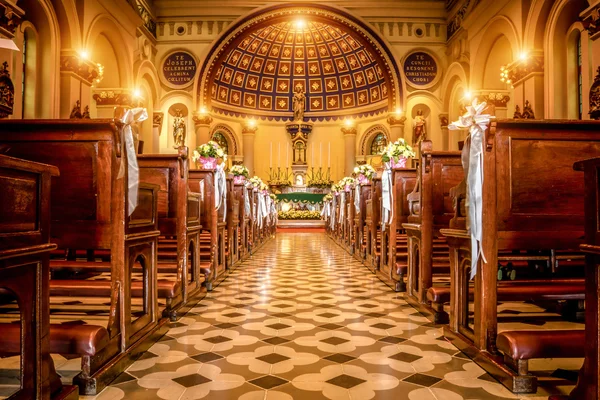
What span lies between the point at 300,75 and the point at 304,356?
19858 millimetres

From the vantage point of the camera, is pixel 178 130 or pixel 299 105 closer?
pixel 178 130

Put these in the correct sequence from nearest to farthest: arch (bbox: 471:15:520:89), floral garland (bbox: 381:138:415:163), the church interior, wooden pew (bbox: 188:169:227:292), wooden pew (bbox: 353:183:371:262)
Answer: the church interior
wooden pew (bbox: 188:169:227:292)
floral garland (bbox: 381:138:415:163)
wooden pew (bbox: 353:183:371:262)
arch (bbox: 471:15:520:89)

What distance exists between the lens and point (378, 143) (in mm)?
20172

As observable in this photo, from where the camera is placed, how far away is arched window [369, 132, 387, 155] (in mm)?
19906

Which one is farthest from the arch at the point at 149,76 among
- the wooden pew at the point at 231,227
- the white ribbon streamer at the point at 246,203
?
the wooden pew at the point at 231,227

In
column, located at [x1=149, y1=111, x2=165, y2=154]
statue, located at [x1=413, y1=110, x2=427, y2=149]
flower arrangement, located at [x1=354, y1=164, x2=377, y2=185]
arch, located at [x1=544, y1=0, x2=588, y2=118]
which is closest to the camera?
flower arrangement, located at [x1=354, y1=164, x2=377, y2=185]

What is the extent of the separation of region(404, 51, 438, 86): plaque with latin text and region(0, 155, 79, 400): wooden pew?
16650mm

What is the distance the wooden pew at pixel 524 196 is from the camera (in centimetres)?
249

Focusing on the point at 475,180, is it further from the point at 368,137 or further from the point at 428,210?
the point at 368,137

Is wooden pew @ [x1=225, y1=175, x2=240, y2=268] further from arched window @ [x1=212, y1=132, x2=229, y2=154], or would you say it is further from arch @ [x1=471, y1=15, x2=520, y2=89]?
arched window @ [x1=212, y1=132, x2=229, y2=154]

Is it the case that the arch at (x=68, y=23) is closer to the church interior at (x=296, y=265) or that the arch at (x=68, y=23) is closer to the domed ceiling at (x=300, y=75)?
the church interior at (x=296, y=265)

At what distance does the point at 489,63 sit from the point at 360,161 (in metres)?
7.78

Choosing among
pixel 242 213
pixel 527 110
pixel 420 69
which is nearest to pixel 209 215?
pixel 242 213

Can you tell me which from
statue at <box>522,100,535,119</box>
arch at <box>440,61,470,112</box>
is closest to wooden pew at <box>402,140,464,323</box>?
statue at <box>522,100,535,119</box>
